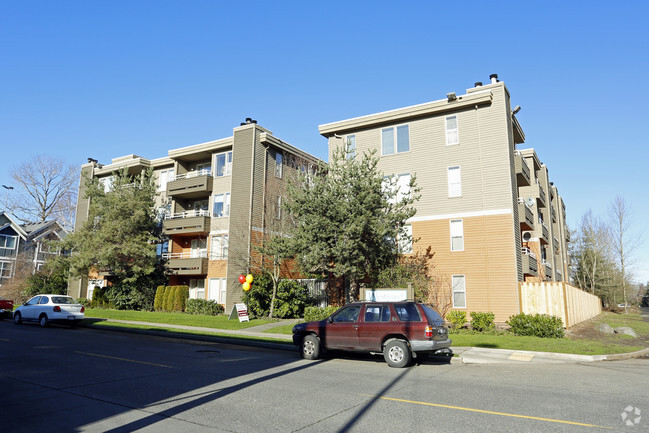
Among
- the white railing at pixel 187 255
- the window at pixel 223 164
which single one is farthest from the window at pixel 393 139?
the white railing at pixel 187 255

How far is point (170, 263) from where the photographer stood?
1262 inches

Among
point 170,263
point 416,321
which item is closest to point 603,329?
point 416,321

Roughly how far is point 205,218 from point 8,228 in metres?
38.9

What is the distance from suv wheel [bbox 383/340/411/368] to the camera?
449 inches

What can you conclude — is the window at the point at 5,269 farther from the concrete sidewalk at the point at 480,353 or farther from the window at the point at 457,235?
the window at the point at 457,235

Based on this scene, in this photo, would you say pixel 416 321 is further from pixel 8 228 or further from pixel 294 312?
pixel 8 228

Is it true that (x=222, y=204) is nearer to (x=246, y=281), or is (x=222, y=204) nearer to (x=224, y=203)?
(x=224, y=203)

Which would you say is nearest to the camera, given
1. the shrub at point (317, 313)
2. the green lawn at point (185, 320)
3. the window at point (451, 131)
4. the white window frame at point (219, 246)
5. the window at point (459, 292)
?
the shrub at point (317, 313)

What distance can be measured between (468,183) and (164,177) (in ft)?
81.4

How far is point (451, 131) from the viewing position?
2453cm

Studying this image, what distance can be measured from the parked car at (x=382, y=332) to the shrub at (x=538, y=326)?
6.45m

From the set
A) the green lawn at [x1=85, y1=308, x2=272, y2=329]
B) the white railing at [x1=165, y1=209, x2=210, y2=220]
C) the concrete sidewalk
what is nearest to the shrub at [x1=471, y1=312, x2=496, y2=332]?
the concrete sidewalk

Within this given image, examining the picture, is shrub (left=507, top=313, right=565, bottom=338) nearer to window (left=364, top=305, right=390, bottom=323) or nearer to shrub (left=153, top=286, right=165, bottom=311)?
window (left=364, top=305, right=390, bottom=323)

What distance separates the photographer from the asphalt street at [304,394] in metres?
6.17
